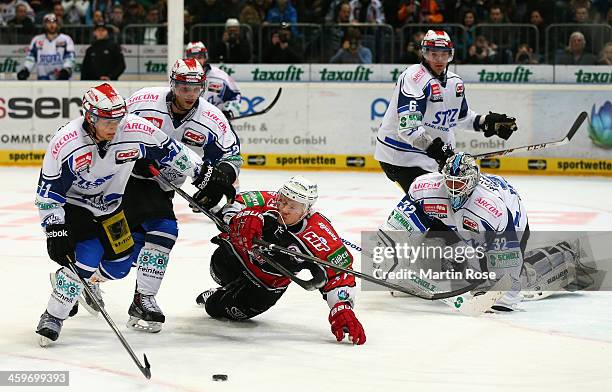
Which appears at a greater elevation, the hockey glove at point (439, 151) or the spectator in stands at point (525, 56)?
the spectator in stands at point (525, 56)

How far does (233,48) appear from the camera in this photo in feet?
43.3

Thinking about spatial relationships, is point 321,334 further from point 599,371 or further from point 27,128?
→ point 27,128

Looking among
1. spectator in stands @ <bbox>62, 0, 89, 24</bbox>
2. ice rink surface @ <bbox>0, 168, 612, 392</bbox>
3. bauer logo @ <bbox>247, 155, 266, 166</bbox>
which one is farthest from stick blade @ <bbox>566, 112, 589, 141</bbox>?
spectator in stands @ <bbox>62, 0, 89, 24</bbox>

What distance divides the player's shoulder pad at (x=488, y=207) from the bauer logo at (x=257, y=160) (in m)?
7.01

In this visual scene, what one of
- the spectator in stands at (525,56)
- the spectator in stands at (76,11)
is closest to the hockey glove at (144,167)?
the spectator in stands at (525,56)

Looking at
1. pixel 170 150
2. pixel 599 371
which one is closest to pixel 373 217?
pixel 170 150

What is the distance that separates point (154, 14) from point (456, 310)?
346 inches

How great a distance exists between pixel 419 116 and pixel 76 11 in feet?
28.0

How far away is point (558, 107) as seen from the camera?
40.8 ft

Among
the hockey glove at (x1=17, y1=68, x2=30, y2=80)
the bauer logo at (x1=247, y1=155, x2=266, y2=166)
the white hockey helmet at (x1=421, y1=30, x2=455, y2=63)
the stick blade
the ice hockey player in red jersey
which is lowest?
the bauer logo at (x1=247, y1=155, x2=266, y2=166)

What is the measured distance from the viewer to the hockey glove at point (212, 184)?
5590mm

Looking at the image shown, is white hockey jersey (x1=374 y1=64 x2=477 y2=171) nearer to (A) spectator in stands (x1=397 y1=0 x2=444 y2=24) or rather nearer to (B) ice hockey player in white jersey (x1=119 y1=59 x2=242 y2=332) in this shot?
(B) ice hockey player in white jersey (x1=119 y1=59 x2=242 y2=332)

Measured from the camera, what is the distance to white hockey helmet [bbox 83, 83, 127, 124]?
5.01 m

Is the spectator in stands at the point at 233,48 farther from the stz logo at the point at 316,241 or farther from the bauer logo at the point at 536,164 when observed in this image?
the stz logo at the point at 316,241
